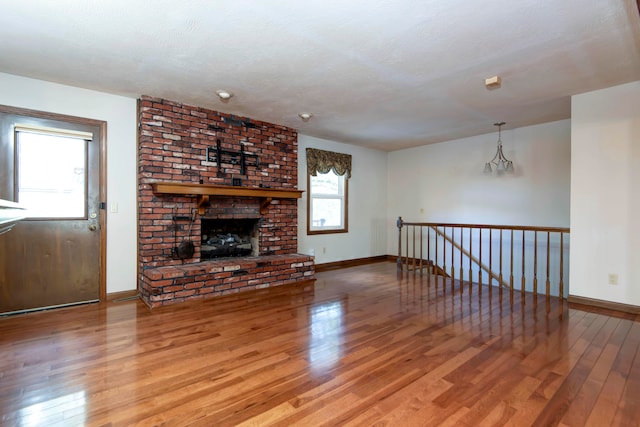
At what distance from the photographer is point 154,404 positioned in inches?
67.6

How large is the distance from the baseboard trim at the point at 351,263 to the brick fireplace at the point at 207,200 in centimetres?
93

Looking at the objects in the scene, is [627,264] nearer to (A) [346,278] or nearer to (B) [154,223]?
(A) [346,278]

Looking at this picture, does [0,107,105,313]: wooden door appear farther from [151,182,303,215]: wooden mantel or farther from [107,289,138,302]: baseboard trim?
[151,182,303,215]: wooden mantel

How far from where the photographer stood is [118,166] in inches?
148

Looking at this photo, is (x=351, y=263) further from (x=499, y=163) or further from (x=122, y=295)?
(x=122, y=295)

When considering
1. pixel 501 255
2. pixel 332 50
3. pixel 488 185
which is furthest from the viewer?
pixel 488 185

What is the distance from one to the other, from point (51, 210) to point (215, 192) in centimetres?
166

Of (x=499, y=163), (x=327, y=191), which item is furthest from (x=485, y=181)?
(x=327, y=191)

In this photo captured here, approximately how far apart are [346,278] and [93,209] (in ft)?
11.2

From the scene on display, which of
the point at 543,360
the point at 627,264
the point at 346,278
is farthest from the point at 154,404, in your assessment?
the point at 627,264

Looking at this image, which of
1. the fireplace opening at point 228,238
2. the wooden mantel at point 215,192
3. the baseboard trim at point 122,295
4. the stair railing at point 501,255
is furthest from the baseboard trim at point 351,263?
the baseboard trim at point 122,295

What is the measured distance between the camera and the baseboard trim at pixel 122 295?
372 cm

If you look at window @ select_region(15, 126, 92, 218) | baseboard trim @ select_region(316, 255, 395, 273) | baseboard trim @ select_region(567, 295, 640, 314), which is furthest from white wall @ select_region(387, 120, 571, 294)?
window @ select_region(15, 126, 92, 218)

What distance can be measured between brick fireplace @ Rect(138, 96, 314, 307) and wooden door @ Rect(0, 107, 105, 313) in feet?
1.54
